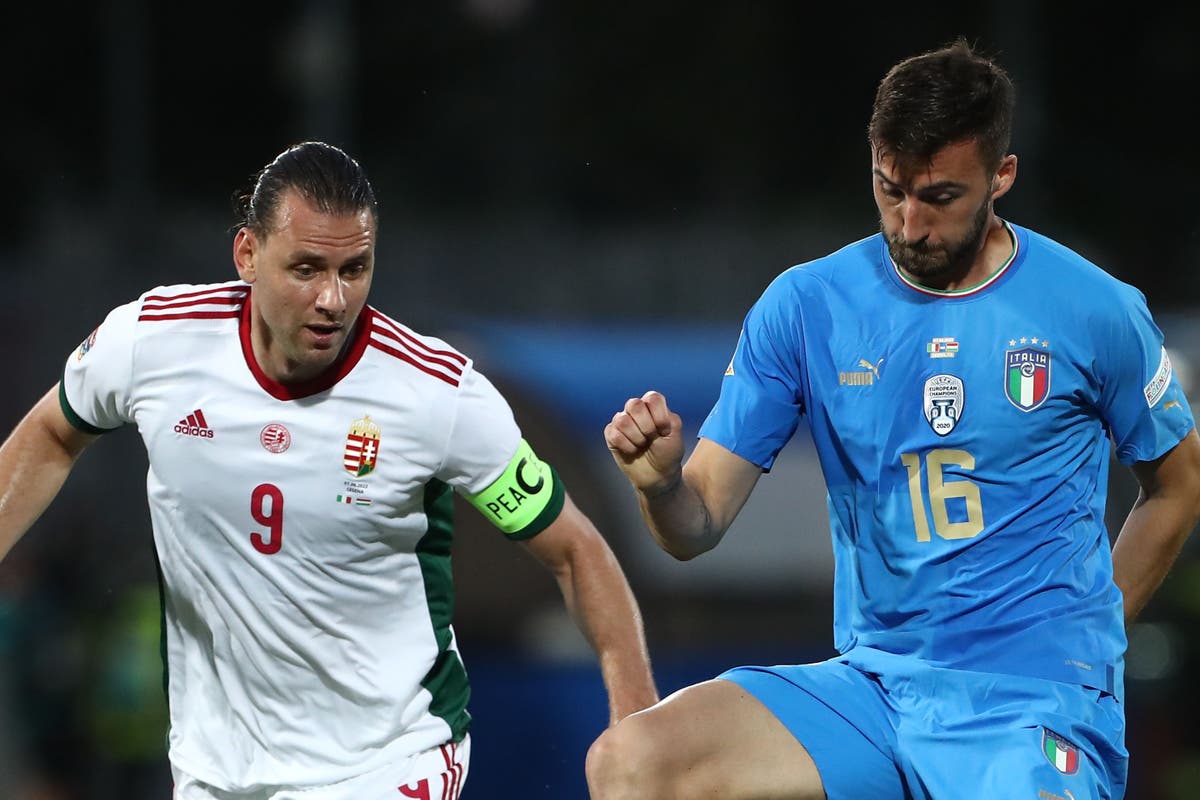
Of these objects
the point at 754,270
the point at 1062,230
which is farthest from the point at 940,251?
the point at 1062,230

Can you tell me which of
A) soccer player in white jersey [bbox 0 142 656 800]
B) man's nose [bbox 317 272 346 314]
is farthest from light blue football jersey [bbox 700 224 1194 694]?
man's nose [bbox 317 272 346 314]

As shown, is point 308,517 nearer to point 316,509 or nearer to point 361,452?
point 316,509

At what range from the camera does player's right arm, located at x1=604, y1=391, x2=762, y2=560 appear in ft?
12.5

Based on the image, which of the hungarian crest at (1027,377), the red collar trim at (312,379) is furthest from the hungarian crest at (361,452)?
the hungarian crest at (1027,377)

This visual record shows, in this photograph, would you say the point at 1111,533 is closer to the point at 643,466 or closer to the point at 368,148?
the point at 643,466

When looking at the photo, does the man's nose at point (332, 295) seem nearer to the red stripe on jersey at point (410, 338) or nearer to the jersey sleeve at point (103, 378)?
the red stripe on jersey at point (410, 338)

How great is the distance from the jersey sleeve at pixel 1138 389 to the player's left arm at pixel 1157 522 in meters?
0.08

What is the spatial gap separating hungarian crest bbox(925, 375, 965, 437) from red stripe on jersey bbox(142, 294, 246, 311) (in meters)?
1.78

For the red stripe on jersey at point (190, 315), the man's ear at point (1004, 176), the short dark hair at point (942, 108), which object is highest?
the short dark hair at point (942, 108)

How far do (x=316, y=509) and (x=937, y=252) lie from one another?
1636mm

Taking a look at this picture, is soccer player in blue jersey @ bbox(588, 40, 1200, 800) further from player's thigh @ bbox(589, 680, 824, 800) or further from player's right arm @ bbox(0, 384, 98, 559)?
player's right arm @ bbox(0, 384, 98, 559)

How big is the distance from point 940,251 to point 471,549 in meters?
5.25

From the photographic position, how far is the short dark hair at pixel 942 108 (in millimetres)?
3951

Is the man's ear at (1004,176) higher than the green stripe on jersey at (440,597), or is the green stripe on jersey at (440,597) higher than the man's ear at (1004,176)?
the man's ear at (1004,176)
